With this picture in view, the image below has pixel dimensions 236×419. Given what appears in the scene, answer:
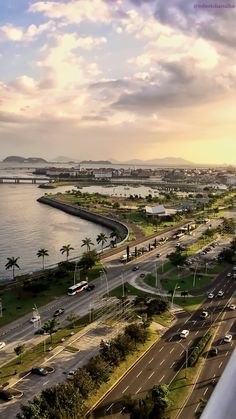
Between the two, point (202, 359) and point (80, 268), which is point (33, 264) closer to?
point (80, 268)

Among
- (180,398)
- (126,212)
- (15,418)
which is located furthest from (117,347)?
(126,212)

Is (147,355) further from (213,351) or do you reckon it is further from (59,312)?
(59,312)

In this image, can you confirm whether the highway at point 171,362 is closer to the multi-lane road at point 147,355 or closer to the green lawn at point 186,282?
the multi-lane road at point 147,355

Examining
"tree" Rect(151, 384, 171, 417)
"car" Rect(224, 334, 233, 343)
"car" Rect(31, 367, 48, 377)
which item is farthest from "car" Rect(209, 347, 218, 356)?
"car" Rect(31, 367, 48, 377)

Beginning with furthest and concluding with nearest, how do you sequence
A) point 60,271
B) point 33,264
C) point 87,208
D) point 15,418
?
point 87,208
point 33,264
point 60,271
point 15,418

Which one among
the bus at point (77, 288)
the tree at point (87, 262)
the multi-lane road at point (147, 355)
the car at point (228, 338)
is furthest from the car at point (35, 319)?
the car at point (228, 338)

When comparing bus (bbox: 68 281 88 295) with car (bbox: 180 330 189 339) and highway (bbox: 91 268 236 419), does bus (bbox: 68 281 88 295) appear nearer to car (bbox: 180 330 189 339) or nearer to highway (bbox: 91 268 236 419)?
highway (bbox: 91 268 236 419)
